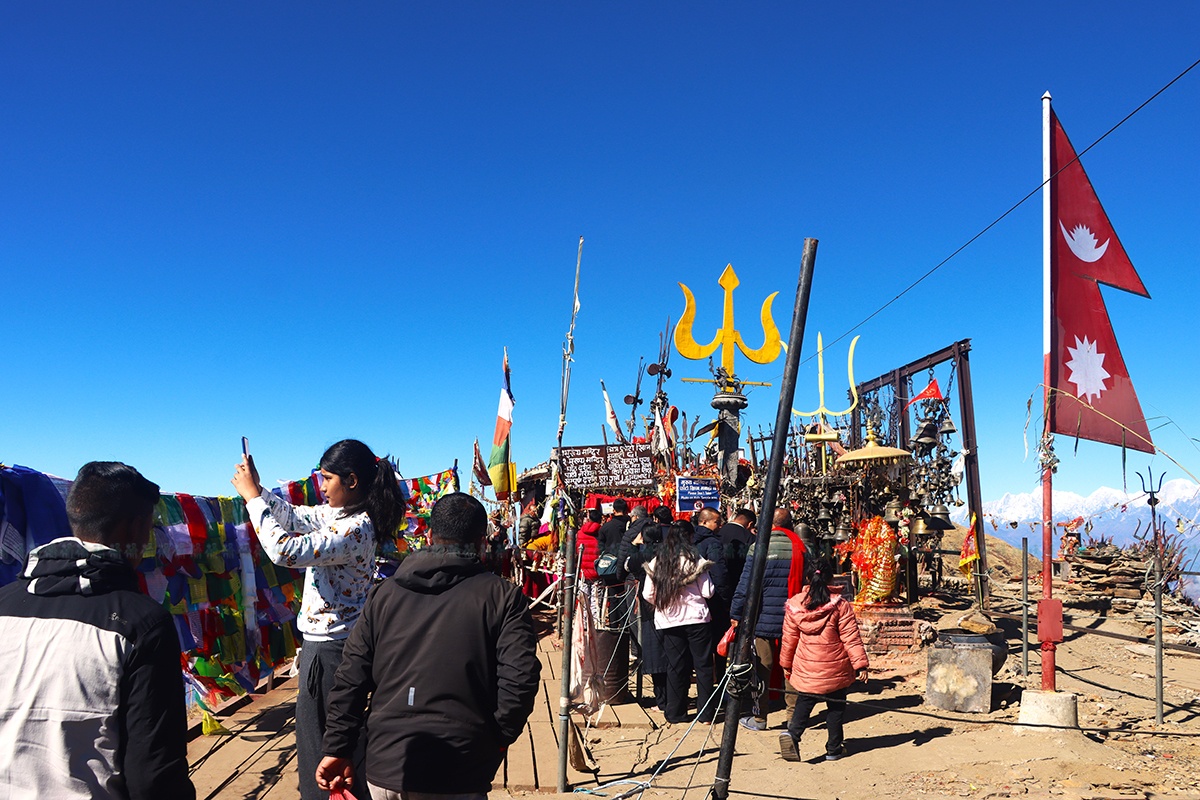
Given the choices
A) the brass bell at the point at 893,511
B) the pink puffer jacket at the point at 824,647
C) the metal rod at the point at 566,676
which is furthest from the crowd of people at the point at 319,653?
the brass bell at the point at 893,511

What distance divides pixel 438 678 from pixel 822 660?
4.25m

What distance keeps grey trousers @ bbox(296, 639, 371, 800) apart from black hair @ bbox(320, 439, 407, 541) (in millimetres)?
572

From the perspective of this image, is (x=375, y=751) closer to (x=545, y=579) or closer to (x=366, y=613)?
(x=366, y=613)

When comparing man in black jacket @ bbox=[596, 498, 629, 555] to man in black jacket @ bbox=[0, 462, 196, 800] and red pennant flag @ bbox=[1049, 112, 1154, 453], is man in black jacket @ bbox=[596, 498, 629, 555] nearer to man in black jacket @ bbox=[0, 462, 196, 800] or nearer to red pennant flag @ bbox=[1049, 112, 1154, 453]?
red pennant flag @ bbox=[1049, 112, 1154, 453]

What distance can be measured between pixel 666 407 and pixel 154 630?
1438cm

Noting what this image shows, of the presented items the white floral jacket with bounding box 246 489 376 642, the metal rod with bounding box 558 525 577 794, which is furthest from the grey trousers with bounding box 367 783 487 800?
the metal rod with bounding box 558 525 577 794

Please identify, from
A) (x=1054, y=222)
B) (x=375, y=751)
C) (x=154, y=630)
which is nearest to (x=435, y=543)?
(x=375, y=751)

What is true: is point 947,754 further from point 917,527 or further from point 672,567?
point 917,527

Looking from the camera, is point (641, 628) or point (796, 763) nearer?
point (796, 763)

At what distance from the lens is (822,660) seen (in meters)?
5.86

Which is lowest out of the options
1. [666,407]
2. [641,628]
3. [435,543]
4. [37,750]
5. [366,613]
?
[641,628]

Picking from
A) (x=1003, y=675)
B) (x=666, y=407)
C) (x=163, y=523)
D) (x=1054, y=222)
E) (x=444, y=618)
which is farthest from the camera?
(x=666, y=407)

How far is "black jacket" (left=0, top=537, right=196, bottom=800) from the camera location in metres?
1.89

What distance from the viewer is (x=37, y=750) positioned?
189 centimetres
